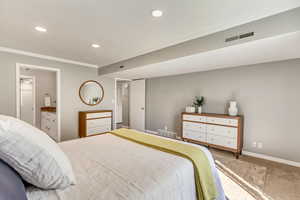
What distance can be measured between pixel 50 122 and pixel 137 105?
2.88 meters

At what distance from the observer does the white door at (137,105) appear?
16.8ft

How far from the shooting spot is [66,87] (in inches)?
148

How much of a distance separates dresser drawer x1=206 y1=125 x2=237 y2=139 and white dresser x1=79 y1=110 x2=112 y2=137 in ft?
9.89

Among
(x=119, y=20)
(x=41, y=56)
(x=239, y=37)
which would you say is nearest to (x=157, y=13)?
(x=119, y=20)

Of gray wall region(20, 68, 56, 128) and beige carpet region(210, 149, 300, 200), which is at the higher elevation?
gray wall region(20, 68, 56, 128)

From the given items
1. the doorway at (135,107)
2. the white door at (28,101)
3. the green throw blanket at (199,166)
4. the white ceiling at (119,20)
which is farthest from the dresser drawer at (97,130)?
the green throw blanket at (199,166)

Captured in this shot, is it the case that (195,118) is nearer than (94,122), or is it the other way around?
(195,118)

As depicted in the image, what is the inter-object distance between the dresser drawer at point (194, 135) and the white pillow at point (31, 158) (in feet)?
10.3

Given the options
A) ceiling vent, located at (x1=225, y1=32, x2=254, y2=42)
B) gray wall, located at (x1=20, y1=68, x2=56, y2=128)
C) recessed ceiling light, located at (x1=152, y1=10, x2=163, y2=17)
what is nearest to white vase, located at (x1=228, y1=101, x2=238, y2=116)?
ceiling vent, located at (x1=225, y1=32, x2=254, y2=42)

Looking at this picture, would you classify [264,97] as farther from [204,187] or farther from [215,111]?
[204,187]

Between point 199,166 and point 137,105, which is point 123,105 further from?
point 199,166

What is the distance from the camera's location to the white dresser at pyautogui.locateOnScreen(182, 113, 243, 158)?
288cm

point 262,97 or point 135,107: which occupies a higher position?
point 262,97

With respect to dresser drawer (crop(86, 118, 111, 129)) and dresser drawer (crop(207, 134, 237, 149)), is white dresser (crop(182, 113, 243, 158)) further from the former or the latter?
dresser drawer (crop(86, 118, 111, 129))
